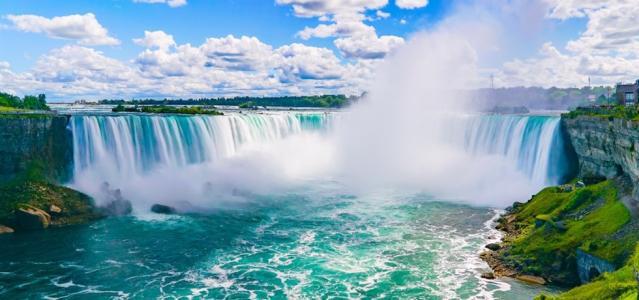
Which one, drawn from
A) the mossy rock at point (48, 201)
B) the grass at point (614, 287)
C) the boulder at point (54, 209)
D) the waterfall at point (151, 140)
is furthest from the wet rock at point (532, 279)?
the waterfall at point (151, 140)

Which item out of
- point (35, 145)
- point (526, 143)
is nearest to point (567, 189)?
point (526, 143)

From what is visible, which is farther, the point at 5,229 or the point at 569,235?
the point at 5,229

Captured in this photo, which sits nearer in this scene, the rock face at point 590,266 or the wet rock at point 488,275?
the rock face at point 590,266

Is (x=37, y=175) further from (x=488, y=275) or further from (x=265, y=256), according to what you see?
(x=488, y=275)

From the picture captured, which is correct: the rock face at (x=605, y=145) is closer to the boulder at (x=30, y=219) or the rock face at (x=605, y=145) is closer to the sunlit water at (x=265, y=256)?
the sunlit water at (x=265, y=256)

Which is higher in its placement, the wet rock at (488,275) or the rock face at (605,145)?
the rock face at (605,145)

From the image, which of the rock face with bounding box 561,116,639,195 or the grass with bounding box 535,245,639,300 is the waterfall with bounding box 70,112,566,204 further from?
the grass with bounding box 535,245,639,300
